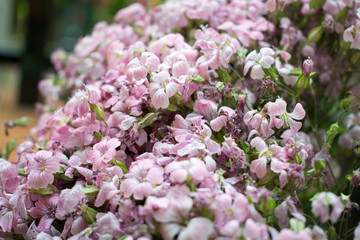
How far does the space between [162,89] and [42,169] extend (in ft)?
0.48

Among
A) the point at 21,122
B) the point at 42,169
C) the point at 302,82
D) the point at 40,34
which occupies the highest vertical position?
the point at 302,82

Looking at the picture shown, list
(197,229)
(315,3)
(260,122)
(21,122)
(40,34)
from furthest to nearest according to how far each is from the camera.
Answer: (40,34) → (21,122) → (315,3) → (260,122) → (197,229)

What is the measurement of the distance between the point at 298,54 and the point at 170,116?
0.23m

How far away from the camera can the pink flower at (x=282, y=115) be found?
0.41 metres

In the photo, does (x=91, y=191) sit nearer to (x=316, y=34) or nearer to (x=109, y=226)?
(x=109, y=226)

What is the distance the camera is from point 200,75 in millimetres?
459

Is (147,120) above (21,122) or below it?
above

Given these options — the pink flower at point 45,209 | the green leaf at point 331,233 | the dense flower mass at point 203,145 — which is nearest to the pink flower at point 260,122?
the dense flower mass at point 203,145

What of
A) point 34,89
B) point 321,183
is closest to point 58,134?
point 321,183

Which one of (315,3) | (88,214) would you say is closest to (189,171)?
(88,214)

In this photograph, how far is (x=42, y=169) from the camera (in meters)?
0.42

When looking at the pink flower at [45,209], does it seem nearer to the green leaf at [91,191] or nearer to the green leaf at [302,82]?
the green leaf at [91,191]

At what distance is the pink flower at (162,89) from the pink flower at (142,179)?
0.21ft

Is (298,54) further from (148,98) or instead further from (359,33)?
(148,98)
